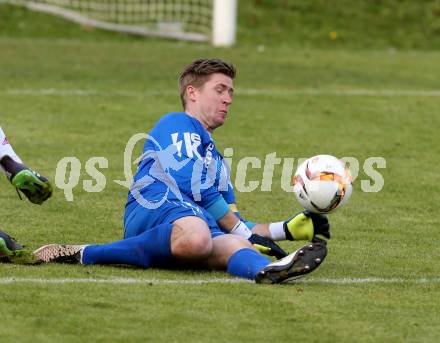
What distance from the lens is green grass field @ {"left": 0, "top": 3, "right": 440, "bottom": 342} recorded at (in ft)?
17.7

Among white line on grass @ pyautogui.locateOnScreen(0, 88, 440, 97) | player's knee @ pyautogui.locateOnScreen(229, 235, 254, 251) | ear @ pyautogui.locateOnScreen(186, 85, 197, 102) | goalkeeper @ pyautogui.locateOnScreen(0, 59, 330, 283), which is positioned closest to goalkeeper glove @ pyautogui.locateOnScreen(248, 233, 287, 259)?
goalkeeper @ pyautogui.locateOnScreen(0, 59, 330, 283)

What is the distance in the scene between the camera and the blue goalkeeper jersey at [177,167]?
6.69 meters

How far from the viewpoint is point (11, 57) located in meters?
15.9

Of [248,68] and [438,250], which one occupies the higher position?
[248,68]

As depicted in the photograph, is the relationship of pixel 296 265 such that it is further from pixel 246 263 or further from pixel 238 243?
pixel 238 243

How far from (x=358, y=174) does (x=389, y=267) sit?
11.8ft

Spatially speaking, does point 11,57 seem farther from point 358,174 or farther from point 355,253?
point 355,253

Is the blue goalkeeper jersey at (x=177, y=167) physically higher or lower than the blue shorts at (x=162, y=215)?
higher

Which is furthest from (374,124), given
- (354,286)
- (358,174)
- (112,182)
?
(354,286)

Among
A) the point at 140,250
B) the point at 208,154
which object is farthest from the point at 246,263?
the point at 208,154

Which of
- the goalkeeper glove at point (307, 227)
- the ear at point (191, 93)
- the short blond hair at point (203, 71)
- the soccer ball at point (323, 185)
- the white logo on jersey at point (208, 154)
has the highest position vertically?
the short blond hair at point (203, 71)

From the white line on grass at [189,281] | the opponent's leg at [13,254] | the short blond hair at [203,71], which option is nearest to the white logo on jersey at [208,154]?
the short blond hair at [203,71]

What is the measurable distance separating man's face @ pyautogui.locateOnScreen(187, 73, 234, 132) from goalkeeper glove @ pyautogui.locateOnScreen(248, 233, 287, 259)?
2.34 feet

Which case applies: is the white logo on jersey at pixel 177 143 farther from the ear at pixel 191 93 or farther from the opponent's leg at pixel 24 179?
the opponent's leg at pixel 24 179
